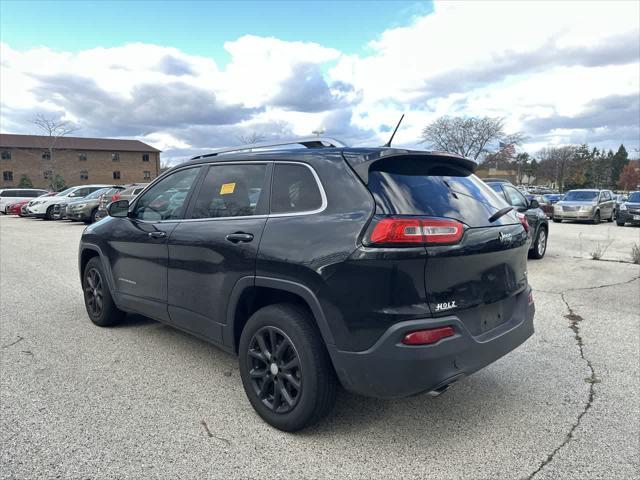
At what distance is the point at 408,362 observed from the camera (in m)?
2.47

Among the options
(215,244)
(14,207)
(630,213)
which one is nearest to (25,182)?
(14,207)

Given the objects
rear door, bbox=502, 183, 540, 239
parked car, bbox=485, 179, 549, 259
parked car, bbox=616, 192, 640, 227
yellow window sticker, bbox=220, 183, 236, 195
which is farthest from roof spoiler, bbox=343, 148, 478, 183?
parked car, bbox=616, 192, 640, 227

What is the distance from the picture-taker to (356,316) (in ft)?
8.38

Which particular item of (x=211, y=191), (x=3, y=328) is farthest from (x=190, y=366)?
(x=3, y=328)

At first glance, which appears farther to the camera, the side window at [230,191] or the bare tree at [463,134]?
the bare tree at [463,134]

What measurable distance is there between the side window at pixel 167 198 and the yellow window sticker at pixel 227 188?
0.45 meters

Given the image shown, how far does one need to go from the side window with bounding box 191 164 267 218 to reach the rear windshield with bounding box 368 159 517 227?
0.97 m

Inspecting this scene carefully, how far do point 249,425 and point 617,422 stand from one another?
2448 millimetres

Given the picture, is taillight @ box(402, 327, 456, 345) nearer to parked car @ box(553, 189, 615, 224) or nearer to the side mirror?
the side mirror

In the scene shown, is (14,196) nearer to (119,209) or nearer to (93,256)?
(93,256)

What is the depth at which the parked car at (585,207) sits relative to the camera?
20469 millimetres

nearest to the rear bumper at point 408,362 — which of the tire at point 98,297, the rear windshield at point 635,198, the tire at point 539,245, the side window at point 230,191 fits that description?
the side window at point 230,191

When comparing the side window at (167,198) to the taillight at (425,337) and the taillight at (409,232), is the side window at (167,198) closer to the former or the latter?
the taillight at (409,232)

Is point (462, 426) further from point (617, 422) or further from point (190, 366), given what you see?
point (190, 366)
